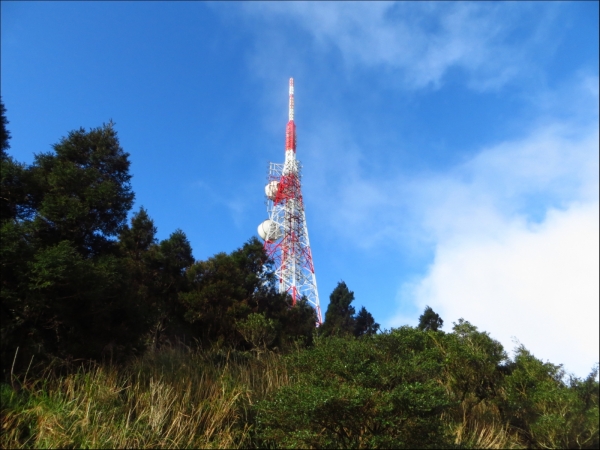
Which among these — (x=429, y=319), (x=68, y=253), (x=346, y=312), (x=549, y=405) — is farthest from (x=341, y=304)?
(x=68, y=253)

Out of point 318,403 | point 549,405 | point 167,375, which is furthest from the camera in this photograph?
point 167,375

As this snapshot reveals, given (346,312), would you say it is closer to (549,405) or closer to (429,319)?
(429,319)

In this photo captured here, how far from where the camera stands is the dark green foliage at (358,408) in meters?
4.63

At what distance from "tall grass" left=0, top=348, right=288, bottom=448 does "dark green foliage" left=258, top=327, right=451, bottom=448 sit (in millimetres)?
736

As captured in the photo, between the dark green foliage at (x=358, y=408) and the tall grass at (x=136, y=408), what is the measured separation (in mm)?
736

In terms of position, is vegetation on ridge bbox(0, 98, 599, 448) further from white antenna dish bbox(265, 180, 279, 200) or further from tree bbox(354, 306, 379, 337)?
white antenna dish bbox(265, 180, 279, 200)

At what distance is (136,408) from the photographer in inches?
220

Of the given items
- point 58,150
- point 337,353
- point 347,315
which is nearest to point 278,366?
point 337,353

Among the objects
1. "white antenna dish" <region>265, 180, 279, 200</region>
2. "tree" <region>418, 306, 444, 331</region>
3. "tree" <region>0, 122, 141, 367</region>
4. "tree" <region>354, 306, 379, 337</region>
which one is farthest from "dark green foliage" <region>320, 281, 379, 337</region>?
"tree" <region>0, 122, 141, 367</region>

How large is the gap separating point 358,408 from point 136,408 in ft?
8.94

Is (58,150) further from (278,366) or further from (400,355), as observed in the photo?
(400,355)

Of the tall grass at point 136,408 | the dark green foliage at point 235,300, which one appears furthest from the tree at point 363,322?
the tall grass at point 136,408

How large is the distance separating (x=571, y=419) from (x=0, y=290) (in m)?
7.60

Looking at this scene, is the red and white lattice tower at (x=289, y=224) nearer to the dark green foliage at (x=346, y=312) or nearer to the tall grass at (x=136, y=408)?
the dark green foliage at (x=346, y=312)
